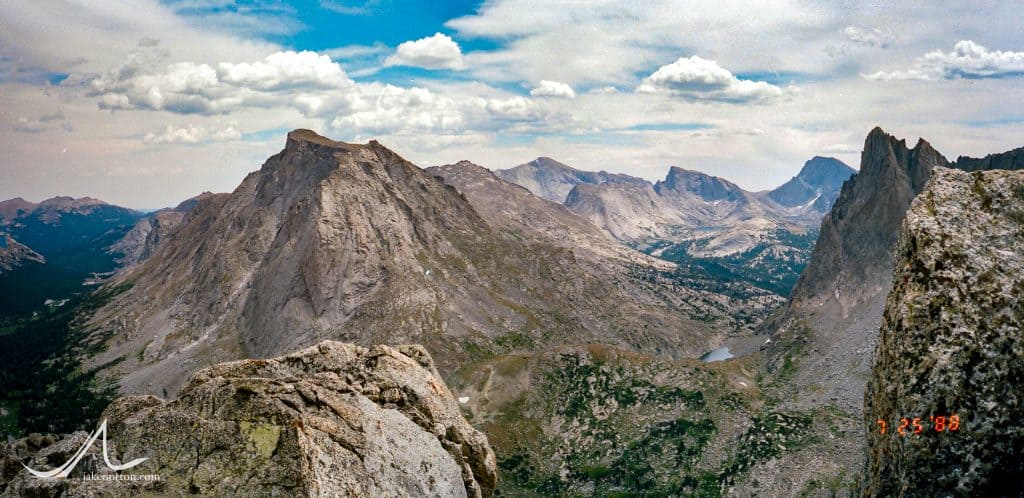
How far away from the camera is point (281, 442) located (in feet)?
86.2

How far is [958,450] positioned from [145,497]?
31.6 metres

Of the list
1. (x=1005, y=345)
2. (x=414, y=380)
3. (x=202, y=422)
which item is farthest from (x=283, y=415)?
(x=1005, y=345)

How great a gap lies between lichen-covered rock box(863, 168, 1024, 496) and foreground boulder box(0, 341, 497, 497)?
23.7 m

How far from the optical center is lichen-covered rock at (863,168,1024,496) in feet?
61.1

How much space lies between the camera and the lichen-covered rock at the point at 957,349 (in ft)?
61.1

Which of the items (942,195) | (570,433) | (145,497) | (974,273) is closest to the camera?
(974,273)

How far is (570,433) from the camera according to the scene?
151125 millimetres

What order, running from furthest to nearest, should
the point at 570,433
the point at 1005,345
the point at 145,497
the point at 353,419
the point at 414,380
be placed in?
the point at 570,433 → the point at 414,380 → the point at 353,419 → the point at 145,497 → the point at 1005,345

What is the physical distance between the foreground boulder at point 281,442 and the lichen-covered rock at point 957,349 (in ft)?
77.7

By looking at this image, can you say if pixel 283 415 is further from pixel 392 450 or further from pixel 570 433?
pixel 570 433

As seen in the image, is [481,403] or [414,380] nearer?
[414,380]
